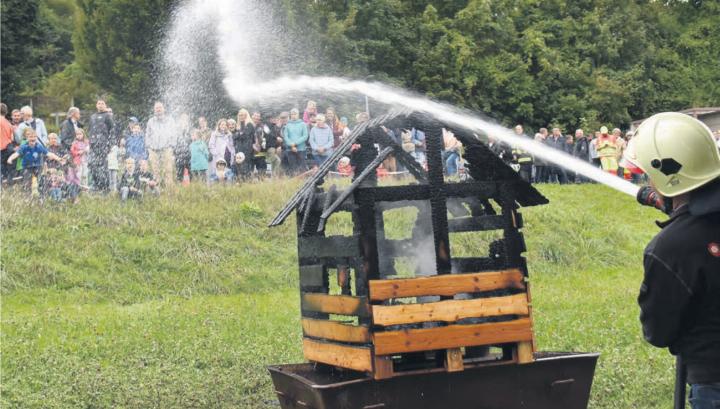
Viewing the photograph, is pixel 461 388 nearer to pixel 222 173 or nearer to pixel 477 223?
pixel 477 223

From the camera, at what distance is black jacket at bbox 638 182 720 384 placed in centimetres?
492

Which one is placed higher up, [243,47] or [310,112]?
[243,47]

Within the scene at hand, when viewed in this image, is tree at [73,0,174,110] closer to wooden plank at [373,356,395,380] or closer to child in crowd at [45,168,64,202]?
child in crowd at [45,168,64,202]

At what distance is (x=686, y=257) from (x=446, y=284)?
2669mm

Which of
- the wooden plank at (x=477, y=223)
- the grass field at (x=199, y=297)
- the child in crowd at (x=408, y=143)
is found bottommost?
the grass field at (x=199, y=297)

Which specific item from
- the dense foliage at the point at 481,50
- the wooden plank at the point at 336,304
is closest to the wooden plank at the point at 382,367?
the wooden plank at the point at 336,304

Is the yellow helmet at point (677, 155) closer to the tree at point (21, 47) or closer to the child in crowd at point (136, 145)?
the child in crowd at point (136, 145)

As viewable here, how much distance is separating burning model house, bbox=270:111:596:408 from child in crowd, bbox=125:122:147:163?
1229 cm

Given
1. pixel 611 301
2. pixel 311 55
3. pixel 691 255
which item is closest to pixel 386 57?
pixel 311 55

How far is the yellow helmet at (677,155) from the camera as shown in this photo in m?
5.12

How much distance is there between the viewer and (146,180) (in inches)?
776

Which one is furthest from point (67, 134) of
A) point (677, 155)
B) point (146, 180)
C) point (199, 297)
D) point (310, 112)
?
point (677, 155)

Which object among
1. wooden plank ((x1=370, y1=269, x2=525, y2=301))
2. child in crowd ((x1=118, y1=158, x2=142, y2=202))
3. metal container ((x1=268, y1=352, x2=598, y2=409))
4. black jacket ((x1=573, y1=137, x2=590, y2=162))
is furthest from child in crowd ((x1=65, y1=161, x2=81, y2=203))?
black jacket ((x1=573, y1=137, x2=590, y2=162))

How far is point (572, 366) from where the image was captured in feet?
25.8
